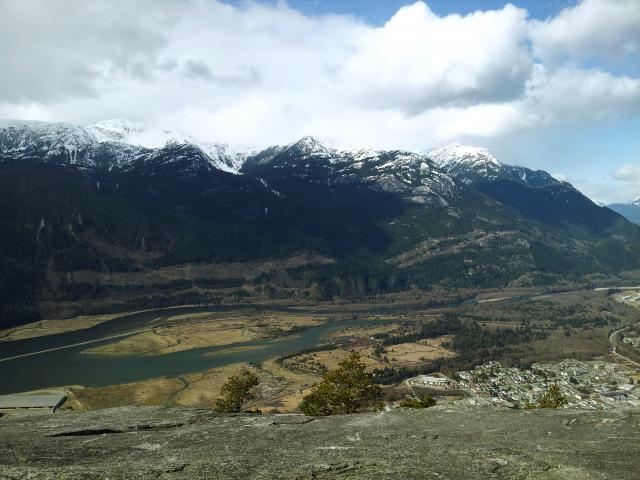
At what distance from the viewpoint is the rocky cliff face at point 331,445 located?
40.3 ft

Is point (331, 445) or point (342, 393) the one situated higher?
point (331, 445)

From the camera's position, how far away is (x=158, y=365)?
14212 cm

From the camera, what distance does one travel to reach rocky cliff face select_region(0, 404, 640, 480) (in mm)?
12297

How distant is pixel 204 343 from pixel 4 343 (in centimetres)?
7426

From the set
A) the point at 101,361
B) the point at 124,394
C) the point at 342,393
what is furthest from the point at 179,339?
the point at 342,393

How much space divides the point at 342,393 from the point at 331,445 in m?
35.6

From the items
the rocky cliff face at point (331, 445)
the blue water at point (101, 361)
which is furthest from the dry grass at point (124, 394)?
the rocky cliff face at point (331, 445)

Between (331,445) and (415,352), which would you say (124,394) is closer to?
(415,352)

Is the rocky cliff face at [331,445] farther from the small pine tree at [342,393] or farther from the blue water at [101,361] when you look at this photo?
the blue water at [101,361]

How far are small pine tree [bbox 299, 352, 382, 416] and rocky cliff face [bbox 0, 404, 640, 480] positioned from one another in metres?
31.0

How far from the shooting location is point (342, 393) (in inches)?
1935

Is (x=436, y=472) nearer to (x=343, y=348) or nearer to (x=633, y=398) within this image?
(x=633, y=398)

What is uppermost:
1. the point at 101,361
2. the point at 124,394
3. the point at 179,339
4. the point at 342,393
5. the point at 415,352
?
the point at 342,393

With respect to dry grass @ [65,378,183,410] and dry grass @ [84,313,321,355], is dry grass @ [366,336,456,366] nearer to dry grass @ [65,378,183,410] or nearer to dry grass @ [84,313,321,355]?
dry grass @ [84,313,321,355]
